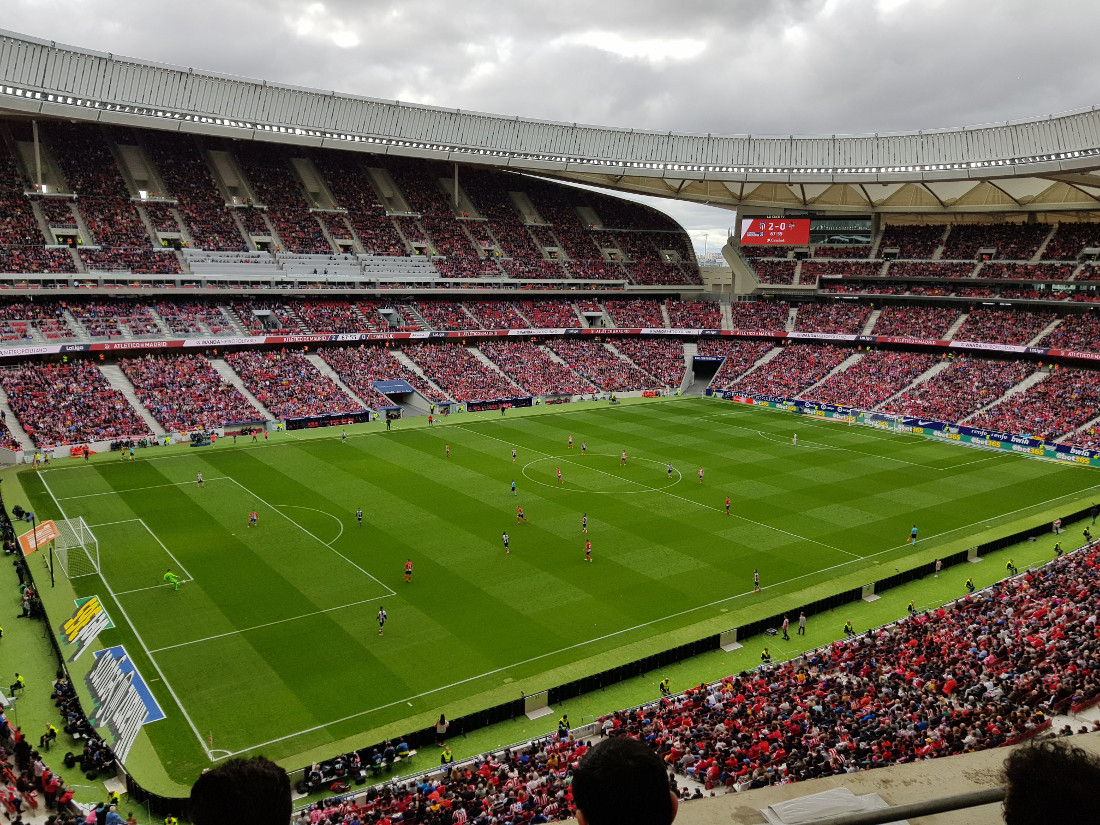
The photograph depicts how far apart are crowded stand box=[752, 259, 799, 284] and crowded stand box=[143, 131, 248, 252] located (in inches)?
2241

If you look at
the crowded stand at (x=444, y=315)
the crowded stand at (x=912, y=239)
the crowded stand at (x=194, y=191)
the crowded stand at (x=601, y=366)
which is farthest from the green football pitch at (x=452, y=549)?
the crowded stand at (x=912, y=239)

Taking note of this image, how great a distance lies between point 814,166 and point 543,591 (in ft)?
205

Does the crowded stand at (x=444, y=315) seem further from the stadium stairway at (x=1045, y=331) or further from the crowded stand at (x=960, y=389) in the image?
the stadium stairway at (x=1045, y=331)

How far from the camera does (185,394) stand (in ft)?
198

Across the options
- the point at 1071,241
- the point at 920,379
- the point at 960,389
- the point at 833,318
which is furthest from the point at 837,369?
the point at 1071,241

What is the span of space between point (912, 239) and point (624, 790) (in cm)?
9571

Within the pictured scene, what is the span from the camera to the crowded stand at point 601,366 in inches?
3216

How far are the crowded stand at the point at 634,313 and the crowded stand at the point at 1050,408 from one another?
37999mm

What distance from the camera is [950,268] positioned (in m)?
82.4

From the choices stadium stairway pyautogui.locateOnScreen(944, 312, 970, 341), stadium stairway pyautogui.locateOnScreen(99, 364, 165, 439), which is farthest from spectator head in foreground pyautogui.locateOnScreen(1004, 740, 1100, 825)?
stadium stairway pyautogui.locateOnScreen(944, 312, 970, 341)

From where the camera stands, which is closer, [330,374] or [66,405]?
[66,405]

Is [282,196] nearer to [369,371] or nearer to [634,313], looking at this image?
[369,371]

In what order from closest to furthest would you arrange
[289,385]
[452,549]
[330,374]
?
1. [452,549]
2. [289,385]
3. [330,374]

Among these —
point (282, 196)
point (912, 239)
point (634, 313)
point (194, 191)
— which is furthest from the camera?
point (634, 313)
